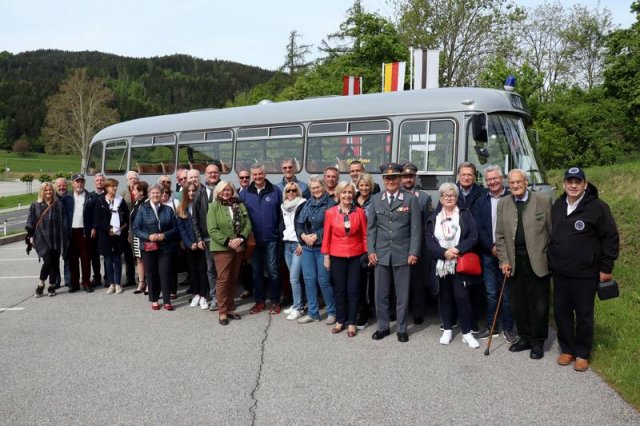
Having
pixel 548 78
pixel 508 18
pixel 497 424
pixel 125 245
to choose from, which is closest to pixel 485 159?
pixel 497 424

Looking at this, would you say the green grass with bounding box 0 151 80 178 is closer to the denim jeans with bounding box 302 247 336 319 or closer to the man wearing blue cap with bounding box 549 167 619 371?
the denim jeans with bounding box 302 247 336 319

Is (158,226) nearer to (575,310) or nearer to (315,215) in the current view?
(315,215)

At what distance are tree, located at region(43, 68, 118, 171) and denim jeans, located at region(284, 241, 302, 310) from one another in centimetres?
6333

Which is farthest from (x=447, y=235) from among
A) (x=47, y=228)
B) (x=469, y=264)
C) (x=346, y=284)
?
(x=47, y=228)

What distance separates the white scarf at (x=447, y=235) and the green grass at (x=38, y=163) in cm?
8431

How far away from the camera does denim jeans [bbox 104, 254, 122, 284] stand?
8664 millimetres

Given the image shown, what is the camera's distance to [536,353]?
541cm

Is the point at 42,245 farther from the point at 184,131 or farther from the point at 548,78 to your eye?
the point at 548,78

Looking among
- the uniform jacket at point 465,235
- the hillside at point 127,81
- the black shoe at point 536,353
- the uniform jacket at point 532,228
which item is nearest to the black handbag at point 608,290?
the uniform jacket at point 532,228

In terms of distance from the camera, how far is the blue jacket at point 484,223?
19.1 ft

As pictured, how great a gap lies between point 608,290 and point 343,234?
105 inches

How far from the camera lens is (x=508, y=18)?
3275 centimetres

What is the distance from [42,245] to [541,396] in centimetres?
719

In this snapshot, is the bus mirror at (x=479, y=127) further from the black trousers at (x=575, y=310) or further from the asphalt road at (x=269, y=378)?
the asphalt road at (x=269, y=378)
